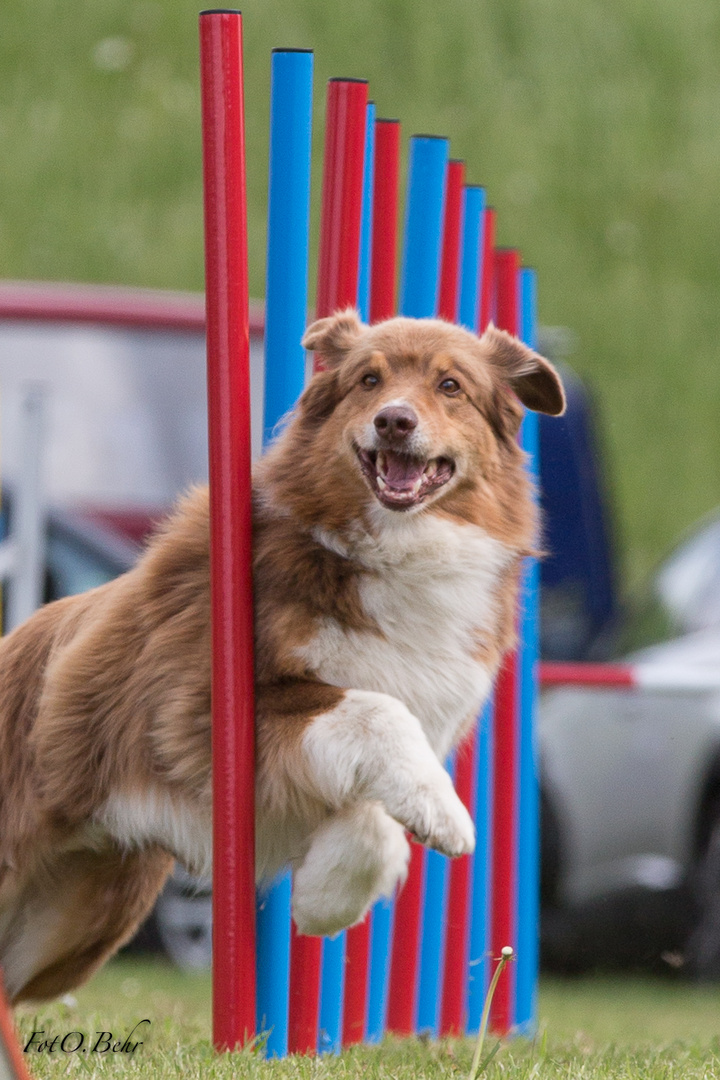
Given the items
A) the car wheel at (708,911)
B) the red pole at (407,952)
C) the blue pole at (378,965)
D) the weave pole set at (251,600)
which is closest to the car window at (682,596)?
the car wheel at (708,911)

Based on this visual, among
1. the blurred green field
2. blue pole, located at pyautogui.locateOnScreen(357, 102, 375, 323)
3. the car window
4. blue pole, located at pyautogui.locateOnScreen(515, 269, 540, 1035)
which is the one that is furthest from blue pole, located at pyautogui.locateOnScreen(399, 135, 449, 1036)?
the blurred green field

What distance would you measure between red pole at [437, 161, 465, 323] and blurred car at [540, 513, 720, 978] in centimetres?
291

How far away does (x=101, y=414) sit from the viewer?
7938mm

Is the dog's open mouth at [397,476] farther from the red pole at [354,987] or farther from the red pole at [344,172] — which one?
the red pole at [354,987]

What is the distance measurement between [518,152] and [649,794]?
10974mm

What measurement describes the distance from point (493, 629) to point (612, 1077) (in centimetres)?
94

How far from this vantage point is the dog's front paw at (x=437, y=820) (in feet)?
9.32

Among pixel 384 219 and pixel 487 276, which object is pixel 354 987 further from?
pixel 487 276


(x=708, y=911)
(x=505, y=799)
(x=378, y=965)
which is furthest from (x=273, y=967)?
(x=708, y=911)

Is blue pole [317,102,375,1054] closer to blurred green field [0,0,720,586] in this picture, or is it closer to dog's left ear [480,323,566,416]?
dog's left ear [480,323,566,416]

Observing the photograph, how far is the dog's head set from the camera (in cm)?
312

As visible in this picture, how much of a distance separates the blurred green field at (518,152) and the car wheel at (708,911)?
8770 mm

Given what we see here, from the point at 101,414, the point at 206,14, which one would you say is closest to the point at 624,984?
the point at 101,414

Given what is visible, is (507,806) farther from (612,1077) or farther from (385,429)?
(385,429)
